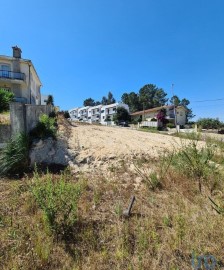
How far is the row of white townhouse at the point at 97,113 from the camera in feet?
215

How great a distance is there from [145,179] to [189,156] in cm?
103

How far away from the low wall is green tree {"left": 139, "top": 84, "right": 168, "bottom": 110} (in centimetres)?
6612

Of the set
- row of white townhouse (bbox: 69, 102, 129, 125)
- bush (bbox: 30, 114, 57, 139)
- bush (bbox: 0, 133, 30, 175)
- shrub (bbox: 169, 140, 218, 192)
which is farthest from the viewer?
row of white townhouse (bbox: 69, 102, 129, 125)

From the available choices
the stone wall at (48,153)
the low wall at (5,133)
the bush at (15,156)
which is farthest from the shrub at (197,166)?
the low wall at (5,133)

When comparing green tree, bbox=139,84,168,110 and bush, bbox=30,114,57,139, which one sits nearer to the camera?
bush, bbox=30,114,57,139

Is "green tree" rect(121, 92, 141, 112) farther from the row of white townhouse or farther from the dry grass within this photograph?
the dry grass

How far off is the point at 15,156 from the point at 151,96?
2949 inches

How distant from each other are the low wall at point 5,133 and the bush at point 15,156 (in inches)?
12.0

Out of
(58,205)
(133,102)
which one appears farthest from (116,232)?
(133,102)

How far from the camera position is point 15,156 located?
4910mm

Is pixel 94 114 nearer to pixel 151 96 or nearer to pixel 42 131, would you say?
pixel 151 96

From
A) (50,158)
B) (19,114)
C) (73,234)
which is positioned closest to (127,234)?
(73,234)

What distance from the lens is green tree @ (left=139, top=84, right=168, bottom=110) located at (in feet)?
236

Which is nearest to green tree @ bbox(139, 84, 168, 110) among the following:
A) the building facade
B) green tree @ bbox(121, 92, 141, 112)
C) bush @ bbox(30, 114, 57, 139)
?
green tree @ bbox(121, 92, 141, 112)
